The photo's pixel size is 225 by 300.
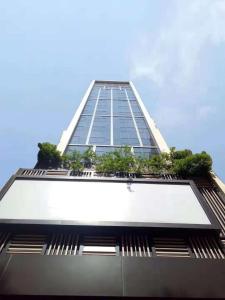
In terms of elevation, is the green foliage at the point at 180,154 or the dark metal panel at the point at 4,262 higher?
the green foliage at the point at 180,154

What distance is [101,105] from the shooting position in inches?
1951

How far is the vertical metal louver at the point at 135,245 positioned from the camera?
24.3ft

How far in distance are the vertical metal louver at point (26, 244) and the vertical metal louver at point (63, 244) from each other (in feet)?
0.76

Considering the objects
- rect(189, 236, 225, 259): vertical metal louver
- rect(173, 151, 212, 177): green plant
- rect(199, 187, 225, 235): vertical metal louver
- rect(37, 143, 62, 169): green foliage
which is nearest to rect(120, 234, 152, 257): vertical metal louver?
rect(189, 236, 225, 259): vertical metal louver

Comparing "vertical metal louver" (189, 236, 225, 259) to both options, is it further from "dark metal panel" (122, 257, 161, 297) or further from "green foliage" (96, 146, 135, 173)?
"green foliage" (96, 146, 135, 173)

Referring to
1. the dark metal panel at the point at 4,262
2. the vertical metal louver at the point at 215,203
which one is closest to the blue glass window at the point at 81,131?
the vertical metal louver at the point at 215,203

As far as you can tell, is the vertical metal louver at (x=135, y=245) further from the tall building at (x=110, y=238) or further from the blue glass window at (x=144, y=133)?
the blue glass window at (x=144, y=133)

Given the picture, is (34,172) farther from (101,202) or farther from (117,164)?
(101,202)

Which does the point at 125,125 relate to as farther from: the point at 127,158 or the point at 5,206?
the point at 5,206

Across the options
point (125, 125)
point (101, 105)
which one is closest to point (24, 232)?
point (125, 125)

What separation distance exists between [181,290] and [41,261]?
3.03 meters

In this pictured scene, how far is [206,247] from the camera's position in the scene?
774 centimetres

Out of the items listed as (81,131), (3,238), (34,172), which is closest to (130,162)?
(34,172)

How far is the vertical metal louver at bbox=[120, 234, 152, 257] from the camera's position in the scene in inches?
292
